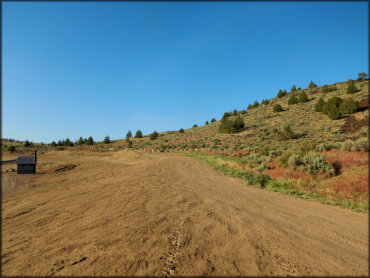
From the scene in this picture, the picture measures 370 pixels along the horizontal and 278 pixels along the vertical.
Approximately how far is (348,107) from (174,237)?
36.1 m

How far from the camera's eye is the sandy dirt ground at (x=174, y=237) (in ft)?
9.71

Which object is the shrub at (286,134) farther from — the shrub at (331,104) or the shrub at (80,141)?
the shrub at (80,141)

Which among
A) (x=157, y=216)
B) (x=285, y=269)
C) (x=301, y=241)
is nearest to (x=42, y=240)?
(x=157, y=216)

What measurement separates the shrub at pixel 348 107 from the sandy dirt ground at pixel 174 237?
30.2 m

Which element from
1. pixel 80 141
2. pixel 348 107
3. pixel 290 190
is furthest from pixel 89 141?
pixel 348 107

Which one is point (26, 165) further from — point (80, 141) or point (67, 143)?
point (80, 141)

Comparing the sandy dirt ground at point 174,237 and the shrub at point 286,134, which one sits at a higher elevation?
the shrub at point 286,134

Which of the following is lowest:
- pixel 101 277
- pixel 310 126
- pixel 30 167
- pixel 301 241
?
pixel 301 241

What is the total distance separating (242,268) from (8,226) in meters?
5.93

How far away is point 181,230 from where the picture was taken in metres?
4.39

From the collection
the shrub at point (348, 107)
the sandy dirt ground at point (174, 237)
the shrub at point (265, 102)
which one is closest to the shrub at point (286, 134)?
the shrub at point (348, 107)

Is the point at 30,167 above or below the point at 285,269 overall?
above

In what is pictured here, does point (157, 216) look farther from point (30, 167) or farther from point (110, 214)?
point (30, 167)

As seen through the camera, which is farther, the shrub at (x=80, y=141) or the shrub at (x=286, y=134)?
the shrub at (x=80, y=141)
